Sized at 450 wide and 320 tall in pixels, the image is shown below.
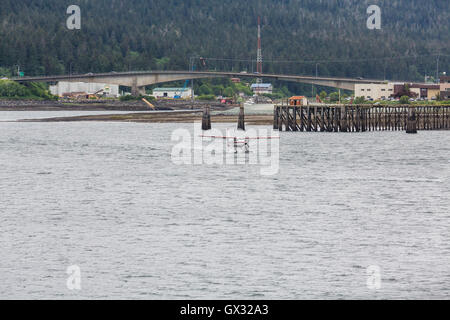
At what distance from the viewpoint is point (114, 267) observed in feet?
119

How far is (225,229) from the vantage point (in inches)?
1794

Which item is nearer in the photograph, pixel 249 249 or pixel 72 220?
pixel 249 249

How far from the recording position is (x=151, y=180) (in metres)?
71.1

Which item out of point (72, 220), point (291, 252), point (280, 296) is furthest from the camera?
point (72, 220)

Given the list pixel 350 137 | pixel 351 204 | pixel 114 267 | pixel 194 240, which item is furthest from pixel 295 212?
pixel 350 137

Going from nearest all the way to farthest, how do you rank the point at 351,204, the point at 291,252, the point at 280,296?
the point at 280,296 < the point at 291,252 < the point at 351,204

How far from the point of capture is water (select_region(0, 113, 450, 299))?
33.5m

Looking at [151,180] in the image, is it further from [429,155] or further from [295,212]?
[429,155]

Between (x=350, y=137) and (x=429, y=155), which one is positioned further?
(x=350, y=137)

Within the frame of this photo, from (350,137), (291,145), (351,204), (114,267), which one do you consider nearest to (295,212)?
(351,204)

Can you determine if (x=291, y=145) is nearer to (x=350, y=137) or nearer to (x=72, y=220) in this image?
(x=350, y=137)

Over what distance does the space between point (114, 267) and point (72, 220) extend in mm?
12986

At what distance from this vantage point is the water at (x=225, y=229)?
3350 centimetres

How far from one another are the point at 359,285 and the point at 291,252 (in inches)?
250
